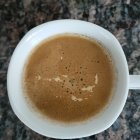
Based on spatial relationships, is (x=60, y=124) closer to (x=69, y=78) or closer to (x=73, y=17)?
(x=69, y=78)

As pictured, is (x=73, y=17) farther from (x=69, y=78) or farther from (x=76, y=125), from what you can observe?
(x=76, y=125)

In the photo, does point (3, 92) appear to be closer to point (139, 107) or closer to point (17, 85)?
point (17, 85)

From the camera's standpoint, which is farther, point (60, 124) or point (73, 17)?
point (73, 17)

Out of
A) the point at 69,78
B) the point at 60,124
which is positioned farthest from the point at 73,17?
the point at 60,124

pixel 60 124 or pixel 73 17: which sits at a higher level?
pixel 73 17
